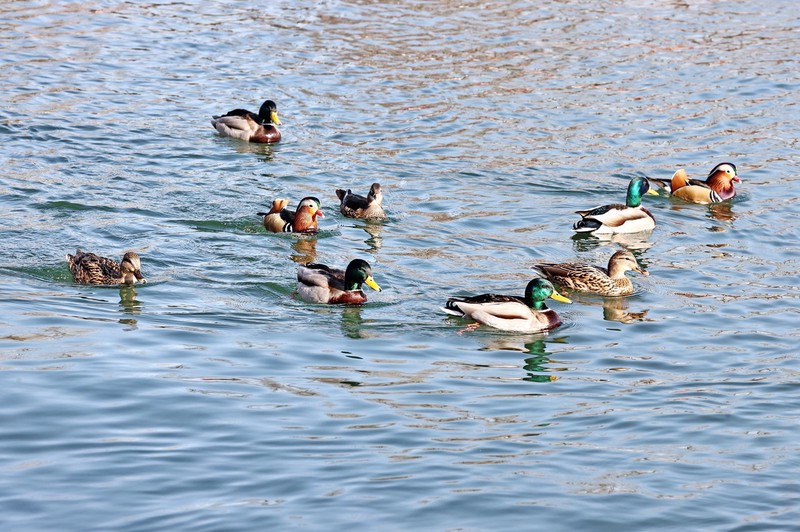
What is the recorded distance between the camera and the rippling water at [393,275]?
33.3ft

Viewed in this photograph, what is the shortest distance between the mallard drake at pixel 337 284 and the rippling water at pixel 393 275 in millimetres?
254

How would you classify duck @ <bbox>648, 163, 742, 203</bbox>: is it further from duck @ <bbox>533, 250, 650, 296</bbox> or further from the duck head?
the duck head

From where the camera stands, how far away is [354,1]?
36.0 m

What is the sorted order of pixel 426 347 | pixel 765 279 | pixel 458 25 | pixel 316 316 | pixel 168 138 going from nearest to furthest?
pixel 426 347 < pixel 316 316 < pixel 765 279 < pixel 168 138 < pixel 458 25

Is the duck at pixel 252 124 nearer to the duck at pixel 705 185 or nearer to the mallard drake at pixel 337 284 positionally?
the duck at pixel 705 185

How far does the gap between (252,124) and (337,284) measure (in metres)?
→ 8.92

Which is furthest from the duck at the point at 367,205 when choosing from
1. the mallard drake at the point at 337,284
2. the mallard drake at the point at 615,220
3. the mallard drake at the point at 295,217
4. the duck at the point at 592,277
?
the mallard drake at the point at 337,284

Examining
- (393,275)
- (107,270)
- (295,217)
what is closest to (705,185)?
(393,275)

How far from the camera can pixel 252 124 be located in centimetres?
2395

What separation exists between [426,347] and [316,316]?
171 cm

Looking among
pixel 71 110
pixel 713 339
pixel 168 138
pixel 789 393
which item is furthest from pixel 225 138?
pixel 789 393

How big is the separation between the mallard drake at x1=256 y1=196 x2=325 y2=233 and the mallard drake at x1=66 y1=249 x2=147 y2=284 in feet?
10.9

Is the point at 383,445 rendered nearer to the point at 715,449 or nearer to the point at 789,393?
the point at 715,449

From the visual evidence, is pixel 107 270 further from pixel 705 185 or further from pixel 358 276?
pixel 705 185
